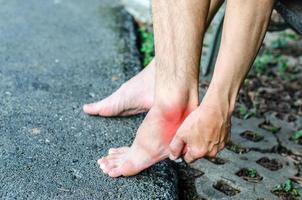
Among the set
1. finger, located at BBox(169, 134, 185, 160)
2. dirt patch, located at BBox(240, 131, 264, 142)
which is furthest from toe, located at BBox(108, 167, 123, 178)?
dirt patch, located at BBox(240, 131, 264, 142)

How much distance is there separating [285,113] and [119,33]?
949mm

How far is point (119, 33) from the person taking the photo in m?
3.08

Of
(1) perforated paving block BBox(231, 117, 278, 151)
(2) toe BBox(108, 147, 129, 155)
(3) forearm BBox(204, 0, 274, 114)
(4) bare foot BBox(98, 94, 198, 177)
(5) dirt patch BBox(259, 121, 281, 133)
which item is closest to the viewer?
(3) forearm BBox(204, 0, 274, 114)

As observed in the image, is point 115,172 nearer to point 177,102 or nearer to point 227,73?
point 177,102

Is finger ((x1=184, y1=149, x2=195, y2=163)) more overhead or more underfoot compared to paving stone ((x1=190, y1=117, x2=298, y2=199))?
more overhead

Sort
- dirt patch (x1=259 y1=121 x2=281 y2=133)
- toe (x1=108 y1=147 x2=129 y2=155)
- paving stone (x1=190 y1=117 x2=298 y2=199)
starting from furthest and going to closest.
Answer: dirt patch (x1=259 y1=121 x2=281 y2=133) < paving stone (x1=190 y1=117 x2=298 y2=199) < toe (x1=108 y1=147 x2=129 y2=155)

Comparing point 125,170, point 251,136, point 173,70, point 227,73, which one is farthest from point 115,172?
point 251,136

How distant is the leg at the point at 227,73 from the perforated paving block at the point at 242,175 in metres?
0.36

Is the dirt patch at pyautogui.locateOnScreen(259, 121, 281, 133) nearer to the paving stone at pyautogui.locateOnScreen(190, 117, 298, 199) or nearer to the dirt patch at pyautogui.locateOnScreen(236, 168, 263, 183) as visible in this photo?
the paving stone at pyautogui.locateOnScreen(190, 117, 298, 199)

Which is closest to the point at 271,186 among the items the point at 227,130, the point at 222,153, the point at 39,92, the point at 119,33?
the point at 222,153

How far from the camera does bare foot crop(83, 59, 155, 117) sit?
80.5 inches

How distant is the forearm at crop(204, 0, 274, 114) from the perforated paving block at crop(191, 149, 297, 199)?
16.9 inches

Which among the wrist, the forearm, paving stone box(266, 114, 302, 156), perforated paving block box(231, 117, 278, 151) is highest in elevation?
the forearm

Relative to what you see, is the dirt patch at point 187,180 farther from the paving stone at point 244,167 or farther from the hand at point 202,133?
the hand at point 202,133
